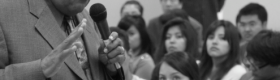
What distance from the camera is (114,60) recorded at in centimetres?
158

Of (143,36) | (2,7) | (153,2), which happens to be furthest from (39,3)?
(153,2)

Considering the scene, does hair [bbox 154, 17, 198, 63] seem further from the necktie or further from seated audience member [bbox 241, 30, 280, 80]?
the necktie

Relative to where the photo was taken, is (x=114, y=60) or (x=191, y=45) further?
(x=191, y=45)

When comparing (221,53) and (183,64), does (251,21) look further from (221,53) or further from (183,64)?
(183,64)

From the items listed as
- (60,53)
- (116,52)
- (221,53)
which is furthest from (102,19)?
(221,53)

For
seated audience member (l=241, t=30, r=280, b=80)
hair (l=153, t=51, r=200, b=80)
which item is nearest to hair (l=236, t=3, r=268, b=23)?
hair (l=153, t=51, r=200, b=80)

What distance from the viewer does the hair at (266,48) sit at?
243 cm

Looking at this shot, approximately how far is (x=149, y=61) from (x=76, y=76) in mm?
2236

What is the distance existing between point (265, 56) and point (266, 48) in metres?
0.05

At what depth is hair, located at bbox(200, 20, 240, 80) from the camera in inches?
126

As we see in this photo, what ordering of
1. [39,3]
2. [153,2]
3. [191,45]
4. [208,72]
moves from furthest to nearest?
[153,2], [191,45], [208,72], [39,3]

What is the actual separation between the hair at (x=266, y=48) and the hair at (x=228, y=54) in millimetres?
603

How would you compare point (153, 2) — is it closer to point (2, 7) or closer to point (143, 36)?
point (143, 36)

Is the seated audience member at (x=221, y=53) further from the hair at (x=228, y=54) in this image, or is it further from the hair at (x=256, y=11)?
the hair at (x=256, y=11)
